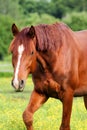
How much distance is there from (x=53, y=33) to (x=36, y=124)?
6.50 ft

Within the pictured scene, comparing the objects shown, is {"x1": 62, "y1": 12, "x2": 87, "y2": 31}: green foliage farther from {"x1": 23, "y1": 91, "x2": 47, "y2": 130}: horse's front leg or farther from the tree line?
{"x1": 23, "y1": 91, "x2": 47, "y2": 130}: horse's front leg

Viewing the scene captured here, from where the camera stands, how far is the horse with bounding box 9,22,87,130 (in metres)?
8.07

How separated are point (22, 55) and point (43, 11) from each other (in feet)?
359

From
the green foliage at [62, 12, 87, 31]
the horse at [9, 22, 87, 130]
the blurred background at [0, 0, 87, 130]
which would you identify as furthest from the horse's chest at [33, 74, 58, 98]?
the green foliage at [62, 12, 87, 31]

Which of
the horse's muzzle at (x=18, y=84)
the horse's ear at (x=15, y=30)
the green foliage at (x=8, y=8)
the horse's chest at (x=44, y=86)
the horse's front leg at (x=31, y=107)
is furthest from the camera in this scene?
the green foliage at (x=8, y=8)

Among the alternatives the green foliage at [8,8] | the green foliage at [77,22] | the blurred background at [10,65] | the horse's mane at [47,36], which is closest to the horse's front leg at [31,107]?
the blurred background at [10,65]

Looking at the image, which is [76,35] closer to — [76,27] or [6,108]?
[6,108]

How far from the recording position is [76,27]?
267 feet

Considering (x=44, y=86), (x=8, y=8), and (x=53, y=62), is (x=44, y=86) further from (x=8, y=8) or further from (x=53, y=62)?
(x=8, y=8)

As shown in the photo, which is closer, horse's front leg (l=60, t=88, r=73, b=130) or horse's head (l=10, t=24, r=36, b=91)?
horse's head (l=10, t=24, r=36, b=91)

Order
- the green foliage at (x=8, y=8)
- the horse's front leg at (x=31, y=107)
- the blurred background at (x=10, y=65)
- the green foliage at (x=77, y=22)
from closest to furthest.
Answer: the horse's front leg at (x=31, y=107) → the blurred background at (x=10, y=65) → the green foliage at (x=77, y=22) → the green foliage at (x=8, y=8)

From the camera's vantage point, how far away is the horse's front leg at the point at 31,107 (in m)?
8.80

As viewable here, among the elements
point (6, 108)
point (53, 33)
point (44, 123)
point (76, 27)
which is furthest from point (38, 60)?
point (76, 27)

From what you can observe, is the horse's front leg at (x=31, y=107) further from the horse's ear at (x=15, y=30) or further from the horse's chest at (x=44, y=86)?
the horse's ear at (x=15, y=30)
